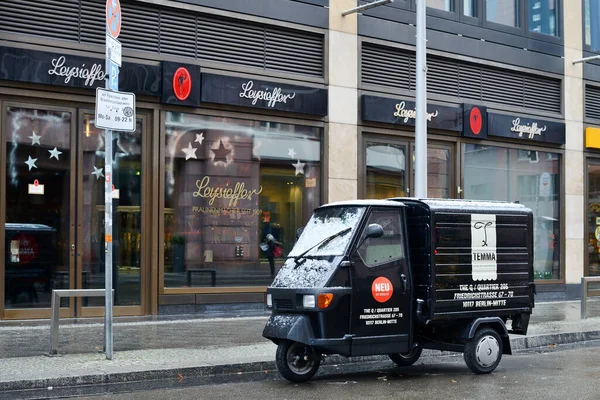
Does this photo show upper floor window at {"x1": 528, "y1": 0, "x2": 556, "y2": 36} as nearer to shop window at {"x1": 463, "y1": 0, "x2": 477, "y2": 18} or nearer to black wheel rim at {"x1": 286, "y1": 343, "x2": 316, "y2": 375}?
shop window at {"x1": 463, "y1": 0, "x2": 477, "y2": 18}

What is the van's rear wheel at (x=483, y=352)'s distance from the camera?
33.8ft

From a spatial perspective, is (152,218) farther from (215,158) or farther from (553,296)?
(553,296)

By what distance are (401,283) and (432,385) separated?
4.04ft

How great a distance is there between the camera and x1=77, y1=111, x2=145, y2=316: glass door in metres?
14.3

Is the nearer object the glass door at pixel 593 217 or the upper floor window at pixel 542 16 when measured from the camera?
the upper floor window at pixel 542 16

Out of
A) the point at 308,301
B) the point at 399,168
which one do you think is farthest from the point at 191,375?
the point at 399,168

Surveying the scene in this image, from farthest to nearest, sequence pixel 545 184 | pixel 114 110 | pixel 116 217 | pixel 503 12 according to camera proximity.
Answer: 1. pixel 545 184
2. pixel 503 12
3. pixel 116 217
4. pixel 114 110

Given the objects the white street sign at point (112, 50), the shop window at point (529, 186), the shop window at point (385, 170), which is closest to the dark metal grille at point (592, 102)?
the shop window at point (529, 186)

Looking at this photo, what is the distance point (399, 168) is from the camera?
18.3 meters

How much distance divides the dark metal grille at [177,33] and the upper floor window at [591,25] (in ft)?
29.1

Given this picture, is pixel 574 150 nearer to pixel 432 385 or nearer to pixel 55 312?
pixel 432 385

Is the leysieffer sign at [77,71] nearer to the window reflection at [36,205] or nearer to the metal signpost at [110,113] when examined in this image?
the window reflection at [36,205]

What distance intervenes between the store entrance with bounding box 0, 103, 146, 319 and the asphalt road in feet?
16.9

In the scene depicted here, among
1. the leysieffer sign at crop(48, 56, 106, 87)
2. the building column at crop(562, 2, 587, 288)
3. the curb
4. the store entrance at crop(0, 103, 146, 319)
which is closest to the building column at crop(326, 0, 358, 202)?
the store entrance at crop(0, 103, 146, 319)
